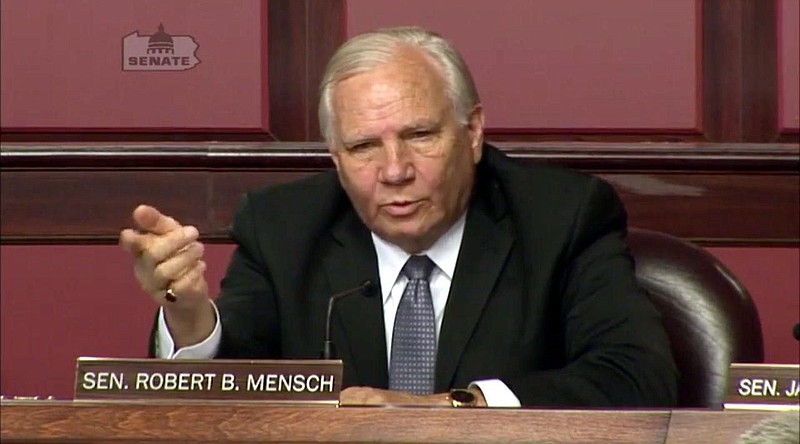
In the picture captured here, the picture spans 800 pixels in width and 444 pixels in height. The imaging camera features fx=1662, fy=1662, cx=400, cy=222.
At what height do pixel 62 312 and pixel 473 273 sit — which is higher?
pixel 473 273

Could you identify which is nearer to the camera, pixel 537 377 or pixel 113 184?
pixel 537 377

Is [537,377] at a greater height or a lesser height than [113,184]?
lesser

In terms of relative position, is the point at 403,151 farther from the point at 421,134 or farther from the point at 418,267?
the point at 418,267

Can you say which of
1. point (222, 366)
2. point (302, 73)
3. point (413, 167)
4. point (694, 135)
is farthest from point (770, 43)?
point (222, 366)

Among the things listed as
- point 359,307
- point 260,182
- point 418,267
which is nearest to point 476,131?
point 418,267

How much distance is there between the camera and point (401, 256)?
2.62 m

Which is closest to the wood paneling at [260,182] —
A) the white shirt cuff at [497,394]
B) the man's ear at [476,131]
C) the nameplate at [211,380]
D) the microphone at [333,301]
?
the man's ear at [476,131]

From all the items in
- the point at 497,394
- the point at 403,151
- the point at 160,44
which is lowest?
the point at 497,394

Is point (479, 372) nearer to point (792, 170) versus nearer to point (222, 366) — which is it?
point (222, 366)

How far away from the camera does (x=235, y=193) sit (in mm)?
3496

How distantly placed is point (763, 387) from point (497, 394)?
0.48m

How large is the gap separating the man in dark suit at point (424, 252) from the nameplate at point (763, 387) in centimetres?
54

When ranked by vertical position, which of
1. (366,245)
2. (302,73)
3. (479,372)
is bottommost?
(479,372)

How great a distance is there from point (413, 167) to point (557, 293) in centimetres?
29
